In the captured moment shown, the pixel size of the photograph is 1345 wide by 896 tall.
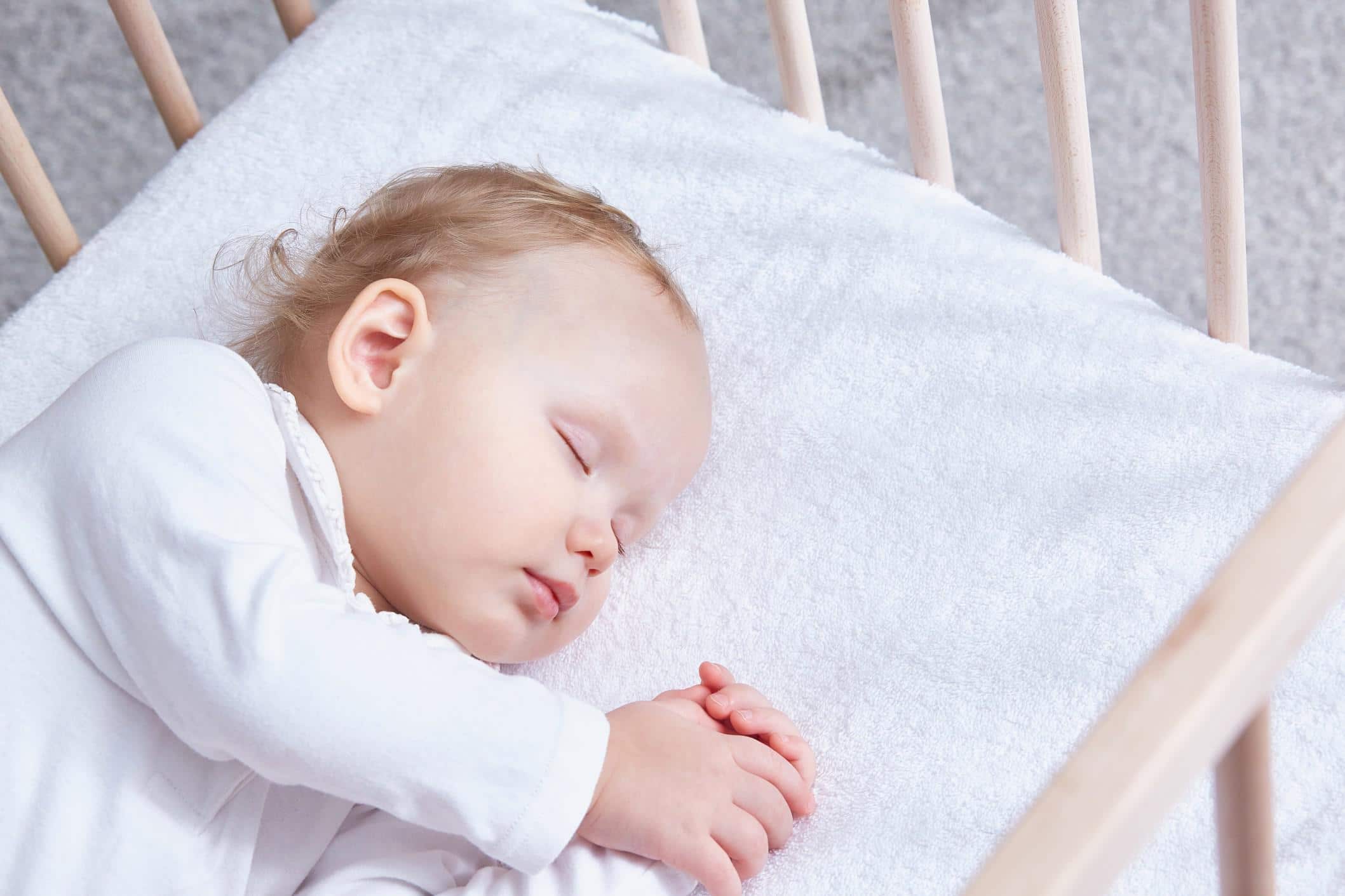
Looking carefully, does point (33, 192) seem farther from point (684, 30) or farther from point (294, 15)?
point (684, 30)

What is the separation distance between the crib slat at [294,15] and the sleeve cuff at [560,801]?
0.66 m

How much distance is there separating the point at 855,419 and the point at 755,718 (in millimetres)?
208

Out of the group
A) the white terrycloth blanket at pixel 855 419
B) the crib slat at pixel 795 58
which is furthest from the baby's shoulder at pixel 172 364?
the crib slat at pixel 795 58

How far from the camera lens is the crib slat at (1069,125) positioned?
0.74 meters

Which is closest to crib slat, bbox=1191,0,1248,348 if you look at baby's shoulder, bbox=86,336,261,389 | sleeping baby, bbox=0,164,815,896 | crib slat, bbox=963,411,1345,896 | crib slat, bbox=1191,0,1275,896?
crib slat, bbox=1191,0,1275,896

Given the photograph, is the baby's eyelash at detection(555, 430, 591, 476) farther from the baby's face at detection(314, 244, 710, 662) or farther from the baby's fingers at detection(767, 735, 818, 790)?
the baby's fingers at detection(767, 735, 818, 790)

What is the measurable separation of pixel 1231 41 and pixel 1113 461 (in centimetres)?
Result: 23

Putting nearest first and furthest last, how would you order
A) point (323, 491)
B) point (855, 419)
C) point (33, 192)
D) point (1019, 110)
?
point (323, 491) → point (855, 419) → point (33, 192) → point (1019, 110)

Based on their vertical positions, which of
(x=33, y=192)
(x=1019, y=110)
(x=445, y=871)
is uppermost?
(x=33, y=192)

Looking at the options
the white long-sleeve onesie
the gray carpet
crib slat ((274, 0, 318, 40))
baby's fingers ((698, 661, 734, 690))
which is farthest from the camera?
the gray carpet

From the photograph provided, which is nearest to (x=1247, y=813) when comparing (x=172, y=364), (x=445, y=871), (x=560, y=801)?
(x=560, y=801)

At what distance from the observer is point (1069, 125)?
2.56ft

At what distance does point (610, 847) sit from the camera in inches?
25.8

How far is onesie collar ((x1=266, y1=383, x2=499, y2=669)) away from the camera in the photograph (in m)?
0.71
